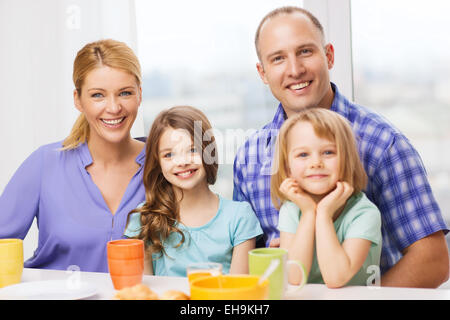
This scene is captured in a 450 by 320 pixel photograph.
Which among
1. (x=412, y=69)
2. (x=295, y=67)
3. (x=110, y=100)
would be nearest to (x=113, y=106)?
(x=110, y=100)

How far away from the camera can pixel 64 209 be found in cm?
156

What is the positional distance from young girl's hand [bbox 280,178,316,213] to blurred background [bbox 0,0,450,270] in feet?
2.71

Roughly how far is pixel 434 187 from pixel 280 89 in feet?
2.73

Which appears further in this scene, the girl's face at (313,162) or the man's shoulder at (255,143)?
the man's shoulder at (255,143)

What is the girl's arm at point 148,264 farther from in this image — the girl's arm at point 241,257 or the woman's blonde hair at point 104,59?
the woman's blonde hair at point 104,59

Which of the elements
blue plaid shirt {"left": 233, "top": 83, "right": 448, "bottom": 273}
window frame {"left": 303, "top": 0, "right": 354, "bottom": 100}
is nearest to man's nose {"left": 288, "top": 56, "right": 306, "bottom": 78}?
blue plaid shirt {"left": 233, "top": 83, "right": 448, "bottom": 273}

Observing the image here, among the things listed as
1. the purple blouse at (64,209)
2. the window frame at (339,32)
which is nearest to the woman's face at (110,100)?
the purple blouse at (64,209)

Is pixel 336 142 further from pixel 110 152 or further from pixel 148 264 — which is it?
pixel 110 152

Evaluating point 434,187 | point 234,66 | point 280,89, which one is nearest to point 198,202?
point 280,89

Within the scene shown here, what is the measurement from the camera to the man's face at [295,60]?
4.70ft

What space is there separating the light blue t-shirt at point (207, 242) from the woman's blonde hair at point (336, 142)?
169 mm

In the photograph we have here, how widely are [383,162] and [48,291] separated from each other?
903 millimetres
